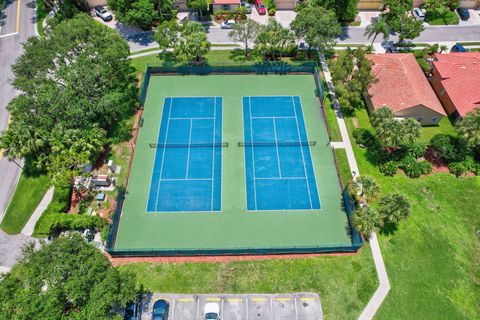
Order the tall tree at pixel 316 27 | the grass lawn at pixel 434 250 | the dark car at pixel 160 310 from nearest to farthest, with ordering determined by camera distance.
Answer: the dark car at pixel 160 310, the grass lawn at pixel 434 250, the tall tree at pixel 316 27

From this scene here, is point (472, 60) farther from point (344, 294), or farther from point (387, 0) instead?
point (344, 294)

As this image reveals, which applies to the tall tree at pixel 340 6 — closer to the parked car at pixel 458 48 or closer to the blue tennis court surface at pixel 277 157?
the parked car at pixel 458 48

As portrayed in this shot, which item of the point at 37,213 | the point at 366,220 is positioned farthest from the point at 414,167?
the point at 37,213

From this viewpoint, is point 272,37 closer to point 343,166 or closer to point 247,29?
point 247,29

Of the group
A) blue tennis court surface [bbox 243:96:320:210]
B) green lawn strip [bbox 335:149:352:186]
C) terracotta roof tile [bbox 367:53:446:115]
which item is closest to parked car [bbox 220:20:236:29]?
blue tennis court surface [bbox 243:96:320:210]

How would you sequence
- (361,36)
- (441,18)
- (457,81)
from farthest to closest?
(441,18) < (361,36) < (457,81)

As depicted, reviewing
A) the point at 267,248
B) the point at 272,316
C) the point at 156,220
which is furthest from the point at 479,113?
the point at 156,220

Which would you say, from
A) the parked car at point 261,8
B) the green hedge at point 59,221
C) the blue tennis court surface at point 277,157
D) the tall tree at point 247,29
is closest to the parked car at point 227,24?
the parked car at point 261,8
